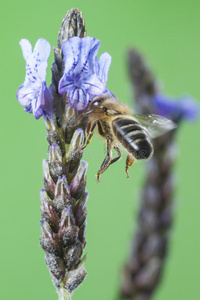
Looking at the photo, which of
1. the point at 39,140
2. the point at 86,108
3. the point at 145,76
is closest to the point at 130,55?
the point at 145,76

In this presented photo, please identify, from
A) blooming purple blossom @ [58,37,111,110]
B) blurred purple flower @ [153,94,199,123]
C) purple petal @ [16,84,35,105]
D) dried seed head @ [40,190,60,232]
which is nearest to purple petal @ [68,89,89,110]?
blooming purple blossom @ [58,37,111,110]

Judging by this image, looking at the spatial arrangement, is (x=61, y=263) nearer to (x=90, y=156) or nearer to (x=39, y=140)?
(x=90, y=156)

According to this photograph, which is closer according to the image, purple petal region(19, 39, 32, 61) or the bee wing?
purple petal region(19, 39, 32, 61)

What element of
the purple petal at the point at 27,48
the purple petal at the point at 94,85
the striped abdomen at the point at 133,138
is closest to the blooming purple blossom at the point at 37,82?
the purple petal at the point at 27,48

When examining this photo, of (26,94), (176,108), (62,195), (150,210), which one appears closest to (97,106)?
(26,94)

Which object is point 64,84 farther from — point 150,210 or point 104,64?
point 150,210

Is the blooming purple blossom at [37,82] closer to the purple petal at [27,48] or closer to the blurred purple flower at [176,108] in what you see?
the purple petal at [27,48]

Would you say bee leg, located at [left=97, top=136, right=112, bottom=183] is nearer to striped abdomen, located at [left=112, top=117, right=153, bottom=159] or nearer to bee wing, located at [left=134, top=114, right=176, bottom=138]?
striped abdomen, located at [left=112, top=117, right=153, bottom=159]
